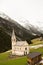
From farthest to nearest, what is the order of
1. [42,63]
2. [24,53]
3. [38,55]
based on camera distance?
[24,53], [38,55], [42,63]

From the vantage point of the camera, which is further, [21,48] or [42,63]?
[21,48]

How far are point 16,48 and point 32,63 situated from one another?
33918mm

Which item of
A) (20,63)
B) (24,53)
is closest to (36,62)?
(20,63)

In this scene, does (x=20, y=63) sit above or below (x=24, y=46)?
below

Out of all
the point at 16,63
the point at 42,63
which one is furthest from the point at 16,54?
the point at 42,63

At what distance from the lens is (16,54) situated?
115375 millimetres

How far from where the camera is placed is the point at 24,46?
113 m

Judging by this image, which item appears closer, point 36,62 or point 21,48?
point 36,62

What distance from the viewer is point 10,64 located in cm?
8806

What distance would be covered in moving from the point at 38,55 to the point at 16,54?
31.3 metres

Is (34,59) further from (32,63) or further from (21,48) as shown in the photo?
(21,48)

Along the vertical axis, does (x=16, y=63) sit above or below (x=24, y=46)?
below

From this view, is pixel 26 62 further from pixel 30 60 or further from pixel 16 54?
pixel 16 54

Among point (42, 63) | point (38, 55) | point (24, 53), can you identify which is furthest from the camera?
point (24, 53)
